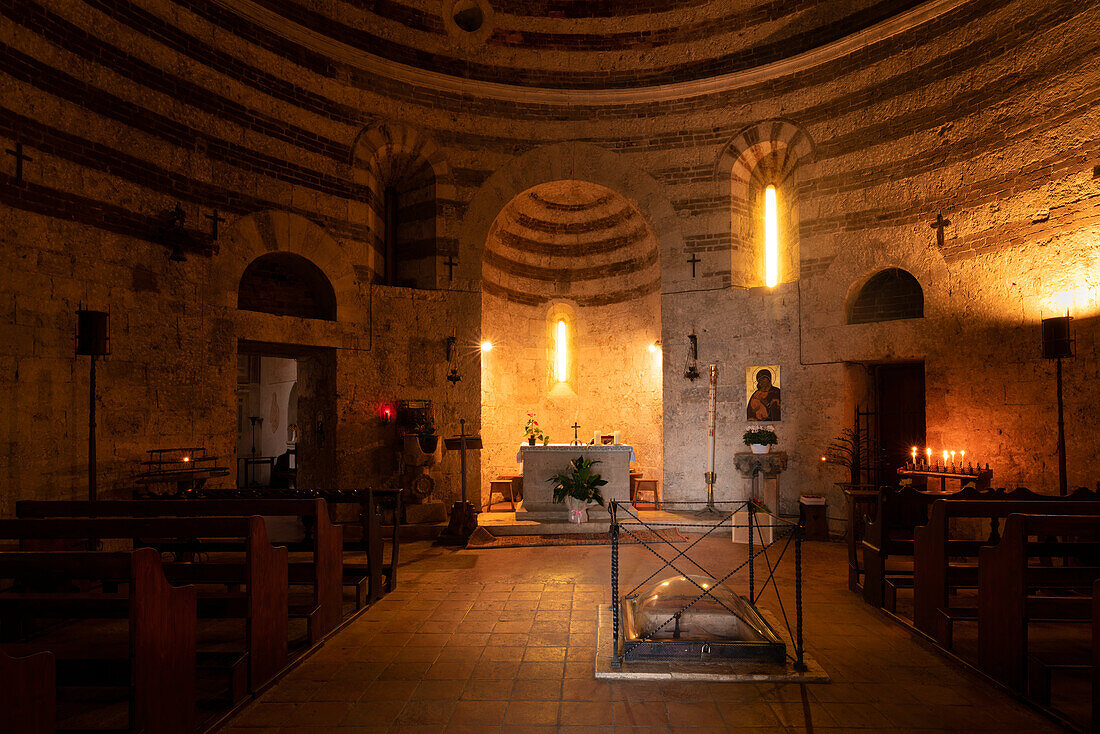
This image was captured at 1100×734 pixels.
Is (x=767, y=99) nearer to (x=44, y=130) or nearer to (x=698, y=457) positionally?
(x=698, y=457)

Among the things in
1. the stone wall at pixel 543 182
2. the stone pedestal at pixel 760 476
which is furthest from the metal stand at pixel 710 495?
the stone pedestal at pixel 760 476

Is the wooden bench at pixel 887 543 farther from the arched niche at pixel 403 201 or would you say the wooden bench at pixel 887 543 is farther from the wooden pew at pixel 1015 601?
the arched niche at pixel 403 201

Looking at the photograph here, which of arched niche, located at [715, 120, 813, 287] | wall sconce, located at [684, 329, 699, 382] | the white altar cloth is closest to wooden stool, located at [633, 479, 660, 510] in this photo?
the white altar cloth

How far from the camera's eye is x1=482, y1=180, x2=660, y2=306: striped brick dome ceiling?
43.1 feet

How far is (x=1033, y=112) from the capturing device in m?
7.93

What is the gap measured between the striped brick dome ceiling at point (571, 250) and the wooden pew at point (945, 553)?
8175 mm

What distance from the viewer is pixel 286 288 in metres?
10.2

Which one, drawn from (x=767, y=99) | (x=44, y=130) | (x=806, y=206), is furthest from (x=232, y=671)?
(x=767, y=99)

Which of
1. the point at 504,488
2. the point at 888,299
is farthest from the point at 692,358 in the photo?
the point at 504,488

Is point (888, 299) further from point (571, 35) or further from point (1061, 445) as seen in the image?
point (571, 35)

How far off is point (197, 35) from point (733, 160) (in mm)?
8162

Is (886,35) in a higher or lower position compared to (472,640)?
higher

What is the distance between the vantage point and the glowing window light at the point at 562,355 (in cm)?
1409

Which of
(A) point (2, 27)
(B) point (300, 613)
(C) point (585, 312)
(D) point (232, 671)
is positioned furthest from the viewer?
(C) point (585, 312)
